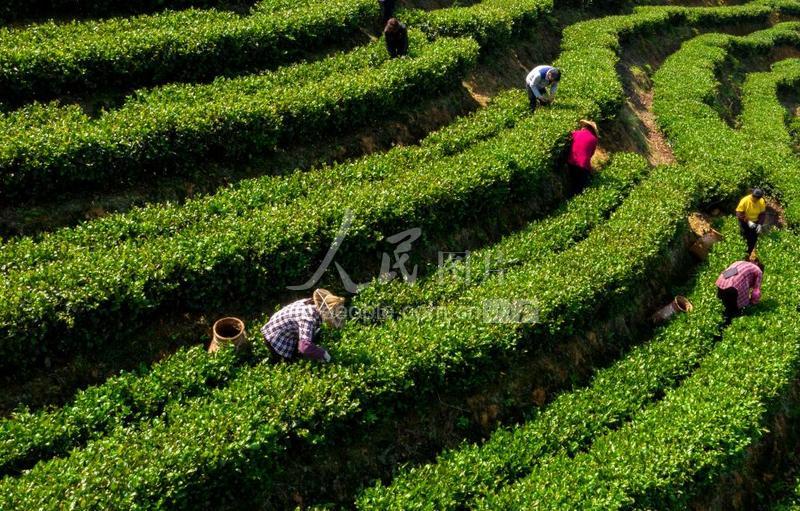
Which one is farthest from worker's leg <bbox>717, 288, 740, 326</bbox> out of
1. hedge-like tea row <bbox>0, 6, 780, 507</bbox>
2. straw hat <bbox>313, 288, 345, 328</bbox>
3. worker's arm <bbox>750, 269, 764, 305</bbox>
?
straw hat <bbox>313, 288, 345, 328</bbox>

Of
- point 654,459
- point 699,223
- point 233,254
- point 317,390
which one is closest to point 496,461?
point 654,459

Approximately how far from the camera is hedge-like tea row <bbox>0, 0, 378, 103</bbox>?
42.8 ft

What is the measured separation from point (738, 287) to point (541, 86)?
330 inches

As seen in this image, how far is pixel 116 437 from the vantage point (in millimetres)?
8391

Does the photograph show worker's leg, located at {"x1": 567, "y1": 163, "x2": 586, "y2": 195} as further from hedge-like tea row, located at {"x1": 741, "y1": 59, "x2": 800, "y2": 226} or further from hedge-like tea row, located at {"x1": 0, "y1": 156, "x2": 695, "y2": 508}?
hedge-like tea row, located at {"x1": 741, "y1": 59, "x2": 800, "y2": 226}

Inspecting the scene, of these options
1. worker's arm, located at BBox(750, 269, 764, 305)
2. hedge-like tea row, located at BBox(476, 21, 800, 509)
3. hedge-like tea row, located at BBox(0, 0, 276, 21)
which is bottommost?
hedge-like tea row, located at BBox(476, 21, 800, 509)

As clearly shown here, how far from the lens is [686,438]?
1020 cm

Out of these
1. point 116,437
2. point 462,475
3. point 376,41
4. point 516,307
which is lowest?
point 462,475

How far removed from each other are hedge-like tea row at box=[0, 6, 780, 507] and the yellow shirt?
315 cm

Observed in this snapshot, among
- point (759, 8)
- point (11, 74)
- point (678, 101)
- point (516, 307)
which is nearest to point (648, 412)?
point (516, 307)

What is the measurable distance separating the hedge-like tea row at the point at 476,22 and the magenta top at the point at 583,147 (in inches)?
274

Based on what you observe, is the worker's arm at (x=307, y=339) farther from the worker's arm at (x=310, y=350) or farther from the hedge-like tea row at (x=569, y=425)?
the hedge-like tea row at (x=569, y=425)

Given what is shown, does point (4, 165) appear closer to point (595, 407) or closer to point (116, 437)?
point (116, 437)

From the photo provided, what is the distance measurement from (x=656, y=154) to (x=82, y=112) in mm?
18672
